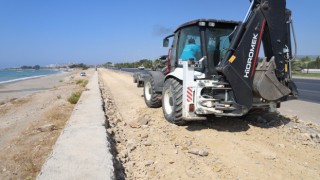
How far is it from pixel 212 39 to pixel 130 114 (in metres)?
3.99

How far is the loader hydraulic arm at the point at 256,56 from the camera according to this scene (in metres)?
6.65

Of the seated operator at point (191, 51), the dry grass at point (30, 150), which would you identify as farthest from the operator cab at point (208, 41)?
the dry grass at point (30, 150)

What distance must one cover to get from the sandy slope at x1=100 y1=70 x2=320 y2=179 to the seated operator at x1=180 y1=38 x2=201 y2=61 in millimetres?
1703

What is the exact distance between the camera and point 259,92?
667 cm

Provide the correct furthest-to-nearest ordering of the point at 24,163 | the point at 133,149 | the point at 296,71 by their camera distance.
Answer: the point at 296,71 < the point at 133,149 < the point at 24,163

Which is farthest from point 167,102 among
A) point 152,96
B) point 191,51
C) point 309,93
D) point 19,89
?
point 19,89

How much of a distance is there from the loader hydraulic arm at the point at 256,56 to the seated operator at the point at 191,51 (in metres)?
0.76

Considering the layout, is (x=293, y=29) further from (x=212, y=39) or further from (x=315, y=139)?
(x=315, y=139)

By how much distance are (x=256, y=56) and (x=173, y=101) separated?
7.14ft

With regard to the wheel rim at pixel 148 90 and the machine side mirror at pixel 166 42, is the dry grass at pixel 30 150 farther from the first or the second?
the machine side mirror at pixel 166 42

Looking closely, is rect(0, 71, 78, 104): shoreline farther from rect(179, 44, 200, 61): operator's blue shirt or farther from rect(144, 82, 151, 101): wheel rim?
rect(179, 44, 200, 61): operator's blue shirt

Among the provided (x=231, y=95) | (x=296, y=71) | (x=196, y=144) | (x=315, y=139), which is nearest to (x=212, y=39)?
(x=231, y=95)

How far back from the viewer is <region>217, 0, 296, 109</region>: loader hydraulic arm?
6.65 m

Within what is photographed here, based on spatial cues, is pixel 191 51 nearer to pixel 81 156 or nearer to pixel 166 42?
pixel 166 42
